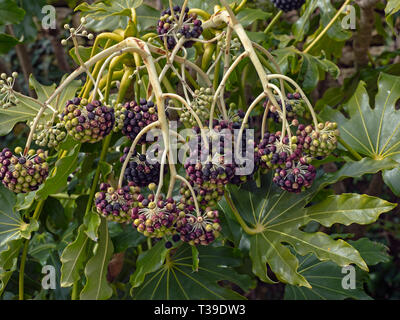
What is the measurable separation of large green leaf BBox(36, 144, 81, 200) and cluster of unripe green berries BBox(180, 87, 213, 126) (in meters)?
0.29

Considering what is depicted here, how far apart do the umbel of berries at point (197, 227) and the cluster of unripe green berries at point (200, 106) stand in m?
0.18

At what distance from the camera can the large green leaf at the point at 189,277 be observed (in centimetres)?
132

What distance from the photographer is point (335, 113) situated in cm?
132

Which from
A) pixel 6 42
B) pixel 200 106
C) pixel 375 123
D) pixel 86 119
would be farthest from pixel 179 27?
pixel 6 42

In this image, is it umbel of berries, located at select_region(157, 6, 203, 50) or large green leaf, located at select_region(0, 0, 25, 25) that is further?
large green leaf, located at select_region(0, 0, 25, 25)

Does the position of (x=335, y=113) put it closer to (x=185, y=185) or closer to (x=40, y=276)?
(x=185, y=185)

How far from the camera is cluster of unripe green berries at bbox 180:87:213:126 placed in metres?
0.91

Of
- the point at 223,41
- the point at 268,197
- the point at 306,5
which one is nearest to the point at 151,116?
the point at 223,41

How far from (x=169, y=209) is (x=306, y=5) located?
3.60ft

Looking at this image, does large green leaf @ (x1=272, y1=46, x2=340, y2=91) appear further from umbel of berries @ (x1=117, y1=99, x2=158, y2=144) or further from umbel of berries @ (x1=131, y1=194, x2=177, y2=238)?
umbel of berries @ (x1=131, y1=194, x2=177, y2=238)

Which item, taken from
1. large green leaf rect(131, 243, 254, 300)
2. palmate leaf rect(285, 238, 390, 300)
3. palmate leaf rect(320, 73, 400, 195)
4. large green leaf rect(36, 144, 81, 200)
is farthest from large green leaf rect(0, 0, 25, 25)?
palmate leaf rect(285, 238, 390, 300)

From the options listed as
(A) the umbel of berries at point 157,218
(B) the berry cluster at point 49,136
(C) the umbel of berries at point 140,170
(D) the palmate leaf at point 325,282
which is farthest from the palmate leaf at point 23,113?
(D) the palmate leaf at point 325,282

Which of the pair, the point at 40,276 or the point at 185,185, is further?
the point at 40,276

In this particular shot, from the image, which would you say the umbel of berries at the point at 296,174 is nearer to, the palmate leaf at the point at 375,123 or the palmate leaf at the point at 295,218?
the palmate leaf at the point at 295,218
